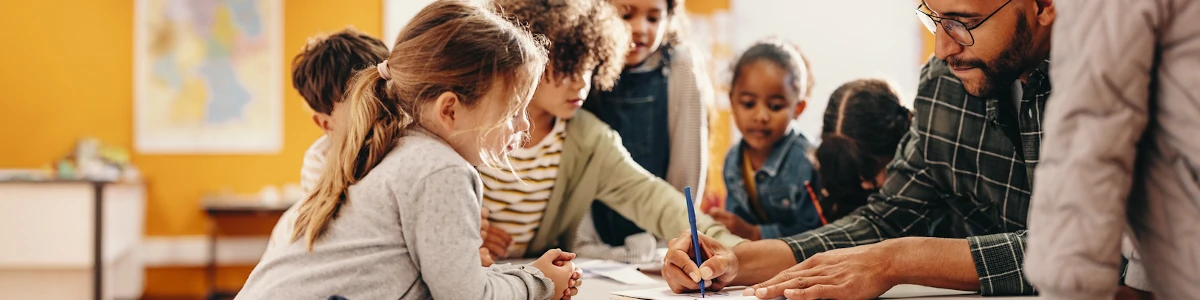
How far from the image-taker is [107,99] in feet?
19.1

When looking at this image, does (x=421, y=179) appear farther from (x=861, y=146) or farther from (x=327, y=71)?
(x=861, y=146)

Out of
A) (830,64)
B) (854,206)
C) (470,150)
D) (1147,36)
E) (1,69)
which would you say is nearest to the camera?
(1147,36)

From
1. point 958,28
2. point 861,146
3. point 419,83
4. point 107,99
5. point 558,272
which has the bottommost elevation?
point 107,99

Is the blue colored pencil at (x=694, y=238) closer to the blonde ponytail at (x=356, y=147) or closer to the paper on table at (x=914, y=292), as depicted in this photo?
the paper on table at (x=914, y=292)

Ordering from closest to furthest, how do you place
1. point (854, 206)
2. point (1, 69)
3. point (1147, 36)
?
point (1147, 36) → point (854, 206) → point (1, 69)

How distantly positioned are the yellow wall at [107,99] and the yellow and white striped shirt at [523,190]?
165 inches

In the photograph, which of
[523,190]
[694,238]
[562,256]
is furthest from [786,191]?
[562,256]

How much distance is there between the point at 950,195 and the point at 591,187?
63 centimetres

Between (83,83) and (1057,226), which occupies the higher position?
(1057,226)

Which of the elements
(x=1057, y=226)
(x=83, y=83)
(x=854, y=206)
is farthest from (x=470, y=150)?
(x=83, y=83)

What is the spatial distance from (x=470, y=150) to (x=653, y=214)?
24.7 inches

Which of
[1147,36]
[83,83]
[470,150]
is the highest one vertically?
[1147,36]

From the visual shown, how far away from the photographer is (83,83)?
5.81 meters

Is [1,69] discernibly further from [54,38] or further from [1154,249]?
[1154,249]
